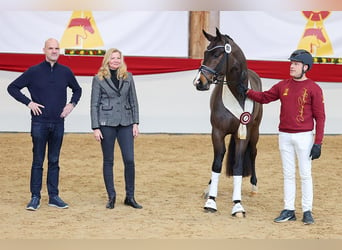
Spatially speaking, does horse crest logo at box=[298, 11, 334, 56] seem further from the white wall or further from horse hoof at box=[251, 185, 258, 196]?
horse hoof at box=[251, 185, 258, 196]

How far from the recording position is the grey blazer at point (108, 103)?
14.0 ft

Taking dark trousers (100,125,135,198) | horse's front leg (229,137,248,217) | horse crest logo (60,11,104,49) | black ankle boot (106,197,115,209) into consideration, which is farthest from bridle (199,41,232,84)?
horse crest logo (60,11,104,49)

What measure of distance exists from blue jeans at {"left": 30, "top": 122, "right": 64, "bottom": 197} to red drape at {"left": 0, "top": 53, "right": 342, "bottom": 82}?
5087 mm

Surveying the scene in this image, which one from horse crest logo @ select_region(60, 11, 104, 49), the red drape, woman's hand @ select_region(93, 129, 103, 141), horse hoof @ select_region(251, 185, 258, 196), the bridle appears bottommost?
horse hoof @ select_region(251, 185, 258, 196)

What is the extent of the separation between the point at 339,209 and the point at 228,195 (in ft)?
3.68

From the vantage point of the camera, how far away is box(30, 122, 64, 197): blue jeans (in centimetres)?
425

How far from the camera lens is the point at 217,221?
13.5 ft

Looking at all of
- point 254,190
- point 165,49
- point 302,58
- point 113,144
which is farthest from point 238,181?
point 165,49

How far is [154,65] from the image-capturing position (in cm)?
943

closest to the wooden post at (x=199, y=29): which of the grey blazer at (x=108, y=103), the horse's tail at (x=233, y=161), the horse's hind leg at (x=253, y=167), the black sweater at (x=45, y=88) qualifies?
the horse's hind leg at (x=253, y=167)

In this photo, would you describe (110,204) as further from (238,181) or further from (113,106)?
(238,181)

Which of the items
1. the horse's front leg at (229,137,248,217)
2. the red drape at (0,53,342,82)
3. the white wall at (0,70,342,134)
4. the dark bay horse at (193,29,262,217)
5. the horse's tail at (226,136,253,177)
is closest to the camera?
the dark bay horse at (193,29,262,217)

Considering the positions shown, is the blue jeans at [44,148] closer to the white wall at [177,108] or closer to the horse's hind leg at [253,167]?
the horse's hind leg at [253,167]

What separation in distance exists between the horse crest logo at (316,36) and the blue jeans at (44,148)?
6483 millimetres
